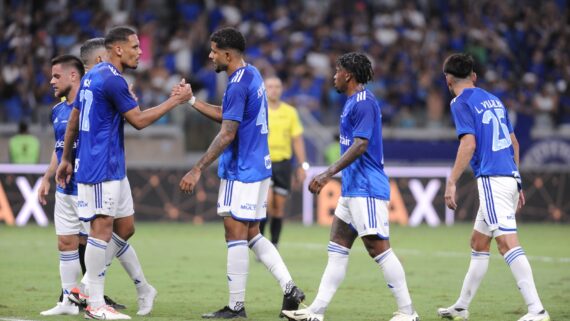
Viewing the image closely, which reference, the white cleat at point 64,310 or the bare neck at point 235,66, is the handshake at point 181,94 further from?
the white cleat at point 64,310

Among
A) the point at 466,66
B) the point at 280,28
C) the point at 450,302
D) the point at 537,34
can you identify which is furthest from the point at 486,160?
the point at 537,34

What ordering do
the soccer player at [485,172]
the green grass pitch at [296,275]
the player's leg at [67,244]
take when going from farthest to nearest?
1. the green grass pitch at [296,275]
2. the player's leg at [67,244]
3. the soccer player at [485,172]

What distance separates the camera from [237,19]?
26828 millimetres

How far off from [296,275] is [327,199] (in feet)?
27.2

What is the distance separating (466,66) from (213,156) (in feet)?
7.85

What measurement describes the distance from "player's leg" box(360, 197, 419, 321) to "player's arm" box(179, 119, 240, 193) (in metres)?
1.20

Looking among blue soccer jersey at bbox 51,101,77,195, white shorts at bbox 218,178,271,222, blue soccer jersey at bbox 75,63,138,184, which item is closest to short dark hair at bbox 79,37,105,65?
blue soccer jersey at bbox 51,101,77,195

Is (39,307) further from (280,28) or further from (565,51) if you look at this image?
(565,51)

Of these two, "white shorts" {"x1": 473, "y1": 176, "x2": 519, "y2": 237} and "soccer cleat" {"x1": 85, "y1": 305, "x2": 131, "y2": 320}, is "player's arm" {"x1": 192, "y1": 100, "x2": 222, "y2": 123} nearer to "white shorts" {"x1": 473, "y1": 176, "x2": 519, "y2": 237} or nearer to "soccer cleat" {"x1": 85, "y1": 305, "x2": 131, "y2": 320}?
"soccer cleat" {"x1": 85, "y1": 305, "x2": 131, "y2": 320}

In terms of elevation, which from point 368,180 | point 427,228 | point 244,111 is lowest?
point 427,228

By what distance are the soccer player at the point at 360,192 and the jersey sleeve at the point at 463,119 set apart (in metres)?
0.76

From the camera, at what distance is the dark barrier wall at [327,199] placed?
20.9 m

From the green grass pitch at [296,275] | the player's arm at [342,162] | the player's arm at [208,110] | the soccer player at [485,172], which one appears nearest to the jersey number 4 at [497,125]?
the soccer player at [485,172]

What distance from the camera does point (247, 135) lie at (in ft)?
30.2
